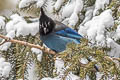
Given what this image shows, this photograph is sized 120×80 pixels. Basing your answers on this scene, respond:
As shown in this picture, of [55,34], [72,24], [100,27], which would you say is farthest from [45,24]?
[100,27]

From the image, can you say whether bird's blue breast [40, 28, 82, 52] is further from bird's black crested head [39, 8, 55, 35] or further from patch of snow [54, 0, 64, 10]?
patch of snow [54, 0, 64, 10]

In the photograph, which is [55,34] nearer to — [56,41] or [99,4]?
[56,41]

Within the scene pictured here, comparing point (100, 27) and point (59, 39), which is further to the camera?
point (59, 39)

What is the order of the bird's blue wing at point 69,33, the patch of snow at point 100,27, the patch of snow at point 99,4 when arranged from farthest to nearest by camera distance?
1. the bird's blue wing at point 69,33
2. the patch of snow at point 99,4
3. the patch of snow at point 100,27

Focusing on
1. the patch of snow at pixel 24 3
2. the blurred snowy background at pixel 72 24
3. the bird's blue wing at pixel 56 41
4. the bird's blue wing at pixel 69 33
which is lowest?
the bird's blue wing at pixel 56 41

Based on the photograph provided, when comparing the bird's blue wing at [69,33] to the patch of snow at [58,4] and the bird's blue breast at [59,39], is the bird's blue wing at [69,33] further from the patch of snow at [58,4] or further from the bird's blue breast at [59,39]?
the patch of snow at [58,4]

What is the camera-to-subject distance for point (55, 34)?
2531 millimetres

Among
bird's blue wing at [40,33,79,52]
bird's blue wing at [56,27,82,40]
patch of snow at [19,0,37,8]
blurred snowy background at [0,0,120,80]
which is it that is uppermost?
patch of snow at [19,0,37,8]

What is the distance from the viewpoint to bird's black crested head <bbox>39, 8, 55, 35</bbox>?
2355mm

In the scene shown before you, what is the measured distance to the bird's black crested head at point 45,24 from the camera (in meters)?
2.36

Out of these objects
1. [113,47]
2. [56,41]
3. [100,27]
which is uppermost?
[100,27]

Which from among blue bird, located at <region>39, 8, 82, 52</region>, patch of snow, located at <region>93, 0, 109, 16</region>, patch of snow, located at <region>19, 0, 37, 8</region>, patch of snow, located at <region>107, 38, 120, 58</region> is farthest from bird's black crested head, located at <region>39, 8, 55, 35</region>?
Result: patch of snow, located at <region>107, 38, 120, 58</region>

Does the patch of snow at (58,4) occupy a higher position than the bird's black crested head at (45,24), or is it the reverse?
the patch of snow at (58,4)

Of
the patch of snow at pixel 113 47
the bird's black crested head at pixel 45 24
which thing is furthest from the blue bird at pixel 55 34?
the patch of snow at pixel 113 47
